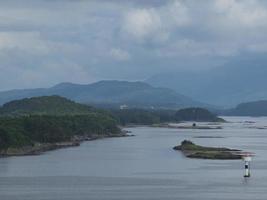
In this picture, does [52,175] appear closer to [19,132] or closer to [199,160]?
[199,160]

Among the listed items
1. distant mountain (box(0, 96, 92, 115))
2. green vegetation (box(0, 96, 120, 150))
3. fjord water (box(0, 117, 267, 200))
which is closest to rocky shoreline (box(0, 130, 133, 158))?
green vegetation (box(0, 96, 120, 150))

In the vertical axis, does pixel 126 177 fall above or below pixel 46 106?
below

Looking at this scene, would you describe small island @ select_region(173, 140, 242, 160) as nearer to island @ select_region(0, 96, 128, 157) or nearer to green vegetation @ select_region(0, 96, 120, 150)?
island @ select_region(0, 96, 128, 157)

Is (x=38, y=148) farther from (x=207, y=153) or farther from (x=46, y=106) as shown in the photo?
(x=46, y=106)

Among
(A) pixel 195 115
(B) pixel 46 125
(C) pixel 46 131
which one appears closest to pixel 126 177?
(C) pixel 46 131

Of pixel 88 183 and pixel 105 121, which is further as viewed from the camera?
pixel 105 121

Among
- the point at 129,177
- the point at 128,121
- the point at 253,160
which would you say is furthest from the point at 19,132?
the point at 128,121

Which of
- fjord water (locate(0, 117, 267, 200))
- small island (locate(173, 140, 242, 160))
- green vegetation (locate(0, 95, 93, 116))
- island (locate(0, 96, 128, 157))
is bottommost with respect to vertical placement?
fjord water (locate(0, 117, 267, 200))

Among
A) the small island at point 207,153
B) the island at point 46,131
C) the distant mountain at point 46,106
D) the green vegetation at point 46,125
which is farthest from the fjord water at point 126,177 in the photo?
the distant mountain at point 46,106

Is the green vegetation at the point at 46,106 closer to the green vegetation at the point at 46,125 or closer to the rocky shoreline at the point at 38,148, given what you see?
the green vegetation at the point at 46,125
